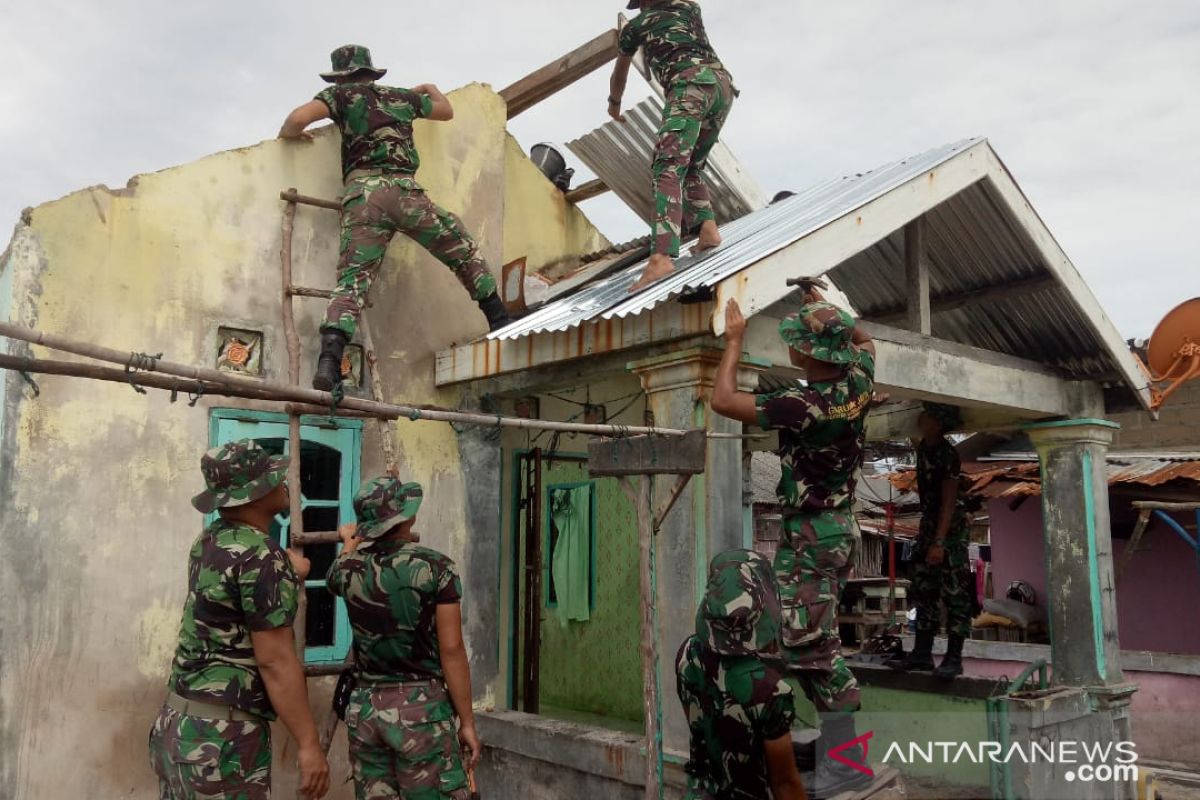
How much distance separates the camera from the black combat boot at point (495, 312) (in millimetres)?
6434

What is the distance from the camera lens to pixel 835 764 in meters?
3.97

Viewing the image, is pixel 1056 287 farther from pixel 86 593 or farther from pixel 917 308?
pixel 86 593

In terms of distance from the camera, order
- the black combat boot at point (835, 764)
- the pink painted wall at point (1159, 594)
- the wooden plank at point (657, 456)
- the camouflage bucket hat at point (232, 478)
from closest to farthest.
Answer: the camouflage bucket hat at point (232, 478) < the black combat boot at point (835, 764) < the wooden plank at point (657, 456) < the pink painted wall at point (1159, 594)

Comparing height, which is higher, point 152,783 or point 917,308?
point 917,308

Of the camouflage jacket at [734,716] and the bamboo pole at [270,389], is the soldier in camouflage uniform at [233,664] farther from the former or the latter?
the camouflage jacket at [734,716]

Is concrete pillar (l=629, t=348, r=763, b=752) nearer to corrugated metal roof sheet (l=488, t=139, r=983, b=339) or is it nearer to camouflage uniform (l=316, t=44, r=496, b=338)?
corrugated metal roof sheet (l=488, t=139, r=983, b=339)

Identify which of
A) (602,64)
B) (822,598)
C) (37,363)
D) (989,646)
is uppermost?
(602,64)

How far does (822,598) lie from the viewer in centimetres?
429

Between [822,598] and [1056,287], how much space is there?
12.4ft

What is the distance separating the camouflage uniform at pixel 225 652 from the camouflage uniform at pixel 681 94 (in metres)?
3.25

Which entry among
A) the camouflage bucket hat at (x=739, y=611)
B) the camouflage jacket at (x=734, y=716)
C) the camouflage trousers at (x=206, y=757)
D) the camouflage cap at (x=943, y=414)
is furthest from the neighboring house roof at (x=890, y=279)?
the camouflage trousers at (x=206, y=757)

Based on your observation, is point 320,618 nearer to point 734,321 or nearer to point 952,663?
point 734,321

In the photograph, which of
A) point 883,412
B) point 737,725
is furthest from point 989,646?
point 737,725

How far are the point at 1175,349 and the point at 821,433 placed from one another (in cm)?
482
